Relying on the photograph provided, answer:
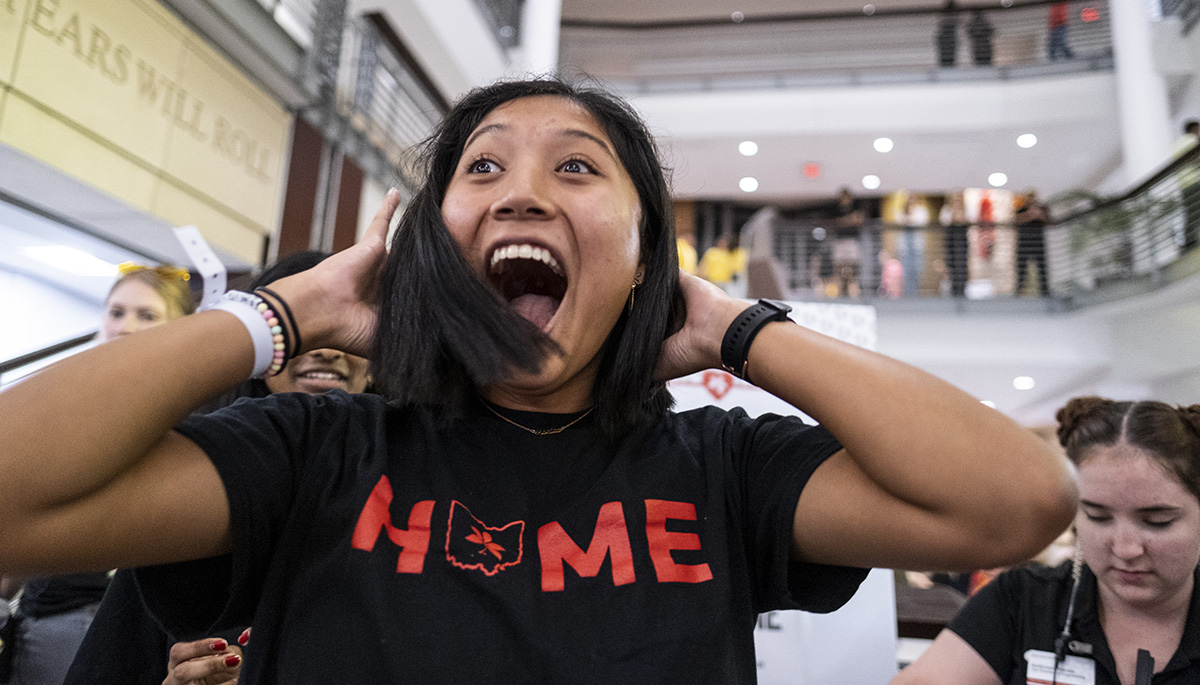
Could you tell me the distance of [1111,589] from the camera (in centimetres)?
195

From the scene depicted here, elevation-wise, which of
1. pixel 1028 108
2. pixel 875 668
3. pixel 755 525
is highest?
pixel 1028 108

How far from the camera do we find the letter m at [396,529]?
37.8 inches

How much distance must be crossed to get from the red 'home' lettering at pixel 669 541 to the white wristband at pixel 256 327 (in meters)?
0.52

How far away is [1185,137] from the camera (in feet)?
27.8

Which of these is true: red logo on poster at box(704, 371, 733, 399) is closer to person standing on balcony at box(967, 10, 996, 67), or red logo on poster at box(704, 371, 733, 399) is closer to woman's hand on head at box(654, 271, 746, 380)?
woman's hand on head at box(654, 271, 746, 380)

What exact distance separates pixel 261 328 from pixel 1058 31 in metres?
12.8

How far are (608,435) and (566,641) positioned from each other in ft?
1.02

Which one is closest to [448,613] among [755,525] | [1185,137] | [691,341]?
[755,525]

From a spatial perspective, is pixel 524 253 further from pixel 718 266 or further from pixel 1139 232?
pixel 718 266

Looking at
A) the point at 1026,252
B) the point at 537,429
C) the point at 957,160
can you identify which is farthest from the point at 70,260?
the point at 957,160

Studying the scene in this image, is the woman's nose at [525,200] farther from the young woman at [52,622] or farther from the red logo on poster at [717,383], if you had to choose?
the red logo on poster at [717,383]

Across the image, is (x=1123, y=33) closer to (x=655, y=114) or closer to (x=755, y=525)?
(x=655, y=114)

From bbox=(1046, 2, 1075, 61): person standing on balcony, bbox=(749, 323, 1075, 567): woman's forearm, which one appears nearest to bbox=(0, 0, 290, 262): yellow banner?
bbox=(749, 323, 1075, 567): woman's forearm

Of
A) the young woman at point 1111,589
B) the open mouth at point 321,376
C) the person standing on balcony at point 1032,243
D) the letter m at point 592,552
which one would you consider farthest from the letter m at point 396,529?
the person standing on balcony at point 1032,243
